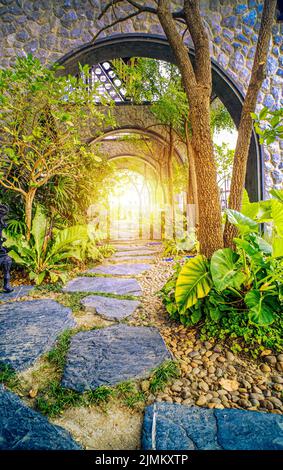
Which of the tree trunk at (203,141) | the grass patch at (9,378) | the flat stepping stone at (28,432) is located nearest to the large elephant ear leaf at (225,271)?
the tree trunk at (203,141)

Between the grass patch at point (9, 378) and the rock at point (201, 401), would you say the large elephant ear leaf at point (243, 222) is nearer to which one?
the rock at point (201, 401)

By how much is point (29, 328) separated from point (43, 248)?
1.78 metres

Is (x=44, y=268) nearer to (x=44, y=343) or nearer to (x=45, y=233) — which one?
(x=45, y=233)

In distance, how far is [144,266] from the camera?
4.18 m

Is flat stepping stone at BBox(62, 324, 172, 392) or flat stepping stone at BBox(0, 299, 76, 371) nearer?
flat stepping stone at BBox(62, 324, 172, 392)

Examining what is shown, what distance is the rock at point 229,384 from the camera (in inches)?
45.3

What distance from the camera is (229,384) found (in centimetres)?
119

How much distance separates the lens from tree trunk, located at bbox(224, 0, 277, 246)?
190 centimetres

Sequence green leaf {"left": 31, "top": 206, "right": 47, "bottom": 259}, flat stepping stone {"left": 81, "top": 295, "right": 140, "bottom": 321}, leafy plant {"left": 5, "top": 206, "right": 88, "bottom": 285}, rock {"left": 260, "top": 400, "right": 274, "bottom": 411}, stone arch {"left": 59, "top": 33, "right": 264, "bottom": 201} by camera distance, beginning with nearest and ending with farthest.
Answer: rock {"left": 260, "top": 400, "right": 274, "bottom": 411}
flat stepping stone {"left": 81, "top": 295, "right": 140, "bottom": 321}
leafy plant {"left": 5, "top": 206, "right": 88, "bottom": 285}
green leaf {"left": 31, "top": 206, "right": 47, "bottom": 259}
stone arch {"left": 59, "top": 33, "right": 264, "bottom": 201}

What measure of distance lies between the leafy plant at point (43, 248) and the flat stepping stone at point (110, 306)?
85cm

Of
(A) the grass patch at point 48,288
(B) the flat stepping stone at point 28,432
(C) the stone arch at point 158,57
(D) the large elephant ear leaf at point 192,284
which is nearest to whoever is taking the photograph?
(B) the flat stepping stone at point 28,432

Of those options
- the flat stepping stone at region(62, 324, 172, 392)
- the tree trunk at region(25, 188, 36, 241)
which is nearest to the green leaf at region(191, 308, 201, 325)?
the flat stepping stone at region(62, 324, 172, 392)

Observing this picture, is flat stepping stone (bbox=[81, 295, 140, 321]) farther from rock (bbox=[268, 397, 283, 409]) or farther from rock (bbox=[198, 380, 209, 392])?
rock (bbox=[268, 397, 283, 409])

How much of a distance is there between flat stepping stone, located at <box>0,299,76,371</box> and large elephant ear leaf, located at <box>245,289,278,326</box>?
1182mm
